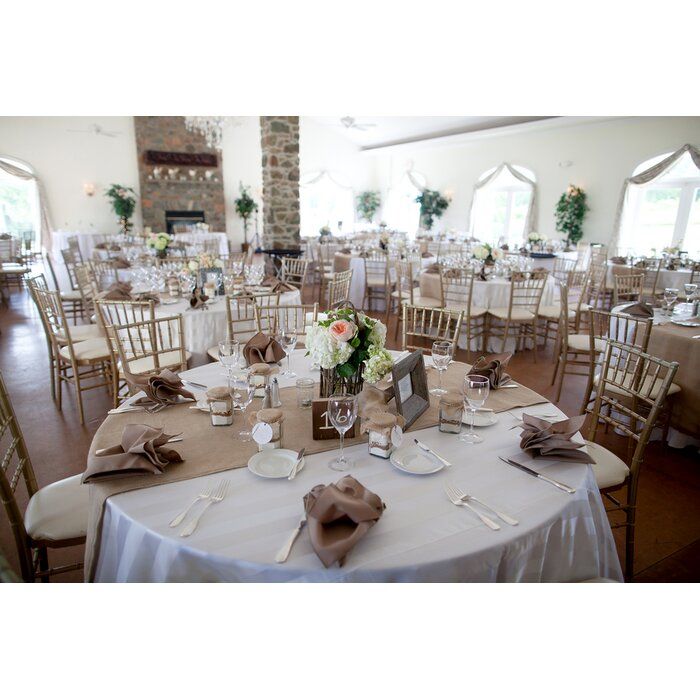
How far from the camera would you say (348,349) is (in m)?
1.75

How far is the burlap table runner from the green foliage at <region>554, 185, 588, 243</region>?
9.65 meters

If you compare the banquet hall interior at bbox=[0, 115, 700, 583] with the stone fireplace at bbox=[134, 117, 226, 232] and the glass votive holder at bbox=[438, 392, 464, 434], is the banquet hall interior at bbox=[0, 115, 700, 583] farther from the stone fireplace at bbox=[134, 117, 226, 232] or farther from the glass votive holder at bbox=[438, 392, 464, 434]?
the stone fireplace at bbox=[134, 117, 226, 232]

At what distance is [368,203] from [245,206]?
4.65m

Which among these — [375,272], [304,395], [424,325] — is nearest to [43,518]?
[304,395]

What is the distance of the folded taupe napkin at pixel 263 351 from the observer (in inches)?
91.4

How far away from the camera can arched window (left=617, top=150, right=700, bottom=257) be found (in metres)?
9.27

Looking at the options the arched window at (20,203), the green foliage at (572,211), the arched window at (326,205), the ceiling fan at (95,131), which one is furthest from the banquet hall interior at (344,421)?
the arched window at (326,205)

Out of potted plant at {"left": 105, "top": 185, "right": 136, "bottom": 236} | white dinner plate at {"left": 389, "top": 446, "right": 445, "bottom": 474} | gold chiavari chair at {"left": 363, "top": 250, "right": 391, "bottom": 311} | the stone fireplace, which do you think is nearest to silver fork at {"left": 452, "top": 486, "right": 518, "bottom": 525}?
white dinner plate at {"left": 389, "top": 446, "right": 445, "bottom": 474}

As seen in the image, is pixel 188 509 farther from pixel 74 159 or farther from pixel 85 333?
pixel 74 159

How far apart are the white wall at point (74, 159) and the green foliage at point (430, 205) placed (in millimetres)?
7573
